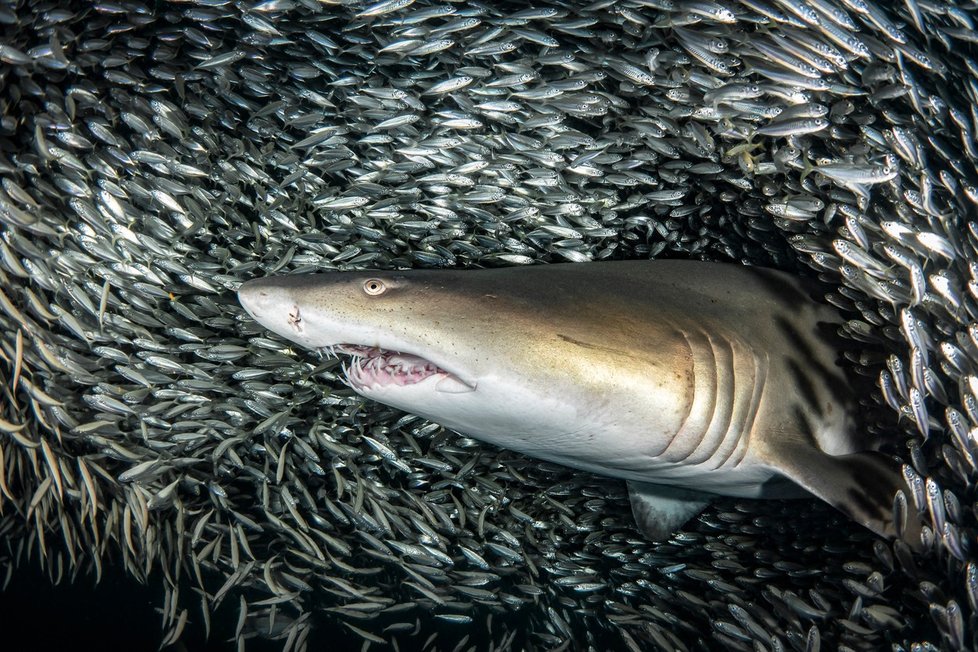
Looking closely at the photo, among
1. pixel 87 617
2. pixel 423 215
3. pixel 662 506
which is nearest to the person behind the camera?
pixel 423 215

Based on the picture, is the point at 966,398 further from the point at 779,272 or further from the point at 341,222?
the point at 341,222

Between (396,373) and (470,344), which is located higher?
(470,344)

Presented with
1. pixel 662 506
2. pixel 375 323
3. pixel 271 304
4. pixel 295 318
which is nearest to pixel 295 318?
pixel 295 318

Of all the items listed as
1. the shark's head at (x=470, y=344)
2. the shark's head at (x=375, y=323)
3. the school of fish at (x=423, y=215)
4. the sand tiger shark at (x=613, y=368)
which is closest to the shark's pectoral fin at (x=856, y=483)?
the sand tiger shark at (x=613, y=368)

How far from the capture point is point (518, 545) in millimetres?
4203

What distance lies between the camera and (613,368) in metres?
2.53

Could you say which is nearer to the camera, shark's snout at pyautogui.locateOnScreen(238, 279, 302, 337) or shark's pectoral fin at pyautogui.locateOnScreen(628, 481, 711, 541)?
shark's snout at pyautogui.locateOnScreen(238, 279, 302, 337)

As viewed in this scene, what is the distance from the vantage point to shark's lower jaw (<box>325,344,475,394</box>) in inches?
94.2

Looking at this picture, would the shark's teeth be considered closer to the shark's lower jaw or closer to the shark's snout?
the shark's lower jaw

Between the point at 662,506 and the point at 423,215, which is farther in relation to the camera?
the point at 662,506

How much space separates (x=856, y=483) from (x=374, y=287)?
2.23m

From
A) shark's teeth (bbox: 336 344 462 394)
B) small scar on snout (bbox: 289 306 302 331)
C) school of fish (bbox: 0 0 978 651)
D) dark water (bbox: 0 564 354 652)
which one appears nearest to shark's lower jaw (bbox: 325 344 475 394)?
shark's teeth (bbox: 336 344 462 394)

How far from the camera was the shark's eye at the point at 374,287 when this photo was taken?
2408mm

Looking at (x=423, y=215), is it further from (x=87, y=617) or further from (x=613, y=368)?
(x=87, y=617)
